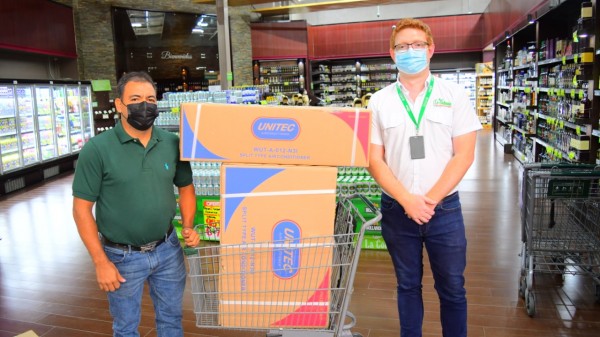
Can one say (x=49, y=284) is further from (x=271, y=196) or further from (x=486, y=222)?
(x=486, y=222)

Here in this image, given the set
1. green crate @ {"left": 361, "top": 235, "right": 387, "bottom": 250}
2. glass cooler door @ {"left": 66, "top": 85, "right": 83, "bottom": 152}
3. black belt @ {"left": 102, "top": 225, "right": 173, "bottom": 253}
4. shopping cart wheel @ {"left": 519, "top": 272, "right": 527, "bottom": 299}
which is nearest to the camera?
black belt @ {"left": 102, "top": 225, "right": 173, "bottom": 253}

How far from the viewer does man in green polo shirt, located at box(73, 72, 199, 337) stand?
2061 millimetres

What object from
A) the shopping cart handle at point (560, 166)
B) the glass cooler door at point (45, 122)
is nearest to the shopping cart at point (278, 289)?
→ the shopping cart handle at point (560, 166)

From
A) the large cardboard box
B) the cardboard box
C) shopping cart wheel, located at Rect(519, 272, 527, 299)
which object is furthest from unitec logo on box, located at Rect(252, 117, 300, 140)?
shopping cart wheel, located at Rect(519, 272, 527, 299)

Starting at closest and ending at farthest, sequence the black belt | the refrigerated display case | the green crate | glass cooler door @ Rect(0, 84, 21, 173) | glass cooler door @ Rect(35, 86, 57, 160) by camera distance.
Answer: the black belt → the green crate → glass cooler door @ Rect(0, 84, 21, 173) → the refrigerated display case → glass cooler door @ Rect(35, 86, 57, 160)

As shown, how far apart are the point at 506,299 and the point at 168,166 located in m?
2.78

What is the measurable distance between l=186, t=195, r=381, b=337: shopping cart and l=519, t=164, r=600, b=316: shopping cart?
6.37ft

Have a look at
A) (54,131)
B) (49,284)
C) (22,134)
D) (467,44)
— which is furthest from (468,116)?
(467,44)

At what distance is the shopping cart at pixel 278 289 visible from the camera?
191 cm

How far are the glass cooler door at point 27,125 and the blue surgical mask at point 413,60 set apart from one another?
28.6ft

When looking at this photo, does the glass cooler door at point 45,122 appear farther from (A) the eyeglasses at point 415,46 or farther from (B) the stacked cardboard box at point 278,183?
(A) the eyeglasses at point 415,46

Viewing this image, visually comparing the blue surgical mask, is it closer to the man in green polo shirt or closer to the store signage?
the man in green polo shirt

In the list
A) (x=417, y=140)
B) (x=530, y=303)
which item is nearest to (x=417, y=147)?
(x=417, y=140)

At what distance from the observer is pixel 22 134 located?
9250mm
